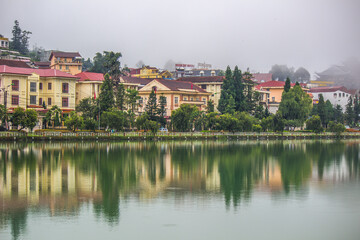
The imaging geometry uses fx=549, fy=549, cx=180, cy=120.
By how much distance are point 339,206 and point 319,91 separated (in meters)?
105

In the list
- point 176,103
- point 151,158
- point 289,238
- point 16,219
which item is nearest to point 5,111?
point 151,158

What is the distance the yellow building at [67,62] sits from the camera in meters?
92.6

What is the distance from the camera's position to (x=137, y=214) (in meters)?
20.0

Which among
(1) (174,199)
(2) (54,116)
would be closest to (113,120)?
(2) (54,116)

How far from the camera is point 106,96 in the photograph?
216 ft

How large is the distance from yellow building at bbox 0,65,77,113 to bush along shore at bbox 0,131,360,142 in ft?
20.2

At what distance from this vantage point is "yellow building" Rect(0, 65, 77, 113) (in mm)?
62906

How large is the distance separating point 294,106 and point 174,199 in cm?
6265

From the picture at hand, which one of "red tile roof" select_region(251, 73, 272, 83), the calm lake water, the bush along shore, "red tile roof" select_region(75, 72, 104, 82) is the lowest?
the calm lake water

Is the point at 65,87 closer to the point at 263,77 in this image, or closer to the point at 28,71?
the point at 28,71

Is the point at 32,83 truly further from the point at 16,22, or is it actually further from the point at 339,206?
the point at 16,22

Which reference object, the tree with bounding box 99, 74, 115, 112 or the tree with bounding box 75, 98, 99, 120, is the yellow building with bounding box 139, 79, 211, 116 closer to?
the tree with bounding box 75, 98, 99, 120

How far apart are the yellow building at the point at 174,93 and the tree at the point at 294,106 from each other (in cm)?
1221

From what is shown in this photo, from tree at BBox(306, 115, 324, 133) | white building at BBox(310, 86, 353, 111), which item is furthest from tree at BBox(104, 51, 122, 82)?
white building at BBox(310, 86, 353, 111)
